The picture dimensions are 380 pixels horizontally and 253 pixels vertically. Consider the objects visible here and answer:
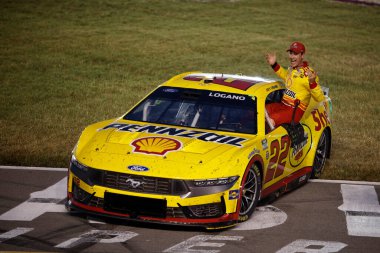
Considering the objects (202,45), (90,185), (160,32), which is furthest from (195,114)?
(160,32)

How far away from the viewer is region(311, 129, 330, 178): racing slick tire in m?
11.9

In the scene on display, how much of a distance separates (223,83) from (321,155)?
1.98 metres

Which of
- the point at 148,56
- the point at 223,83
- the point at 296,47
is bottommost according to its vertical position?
the point at 148,56

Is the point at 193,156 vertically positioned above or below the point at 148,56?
above

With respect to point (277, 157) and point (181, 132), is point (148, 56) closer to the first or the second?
point (277, 157)

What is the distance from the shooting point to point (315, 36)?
86.3 ft

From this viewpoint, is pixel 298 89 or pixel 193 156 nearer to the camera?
pixel 193 156

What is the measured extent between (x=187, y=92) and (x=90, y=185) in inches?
81.9

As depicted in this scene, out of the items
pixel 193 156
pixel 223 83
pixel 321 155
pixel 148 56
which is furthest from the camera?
pixel 148 56

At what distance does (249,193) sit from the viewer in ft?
31.7

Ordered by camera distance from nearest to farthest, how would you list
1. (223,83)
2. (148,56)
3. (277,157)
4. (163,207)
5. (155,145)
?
(163,207), (155,145), (277,157), (223,83), (148,56)

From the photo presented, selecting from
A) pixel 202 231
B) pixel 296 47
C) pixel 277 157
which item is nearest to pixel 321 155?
pixel 296 47

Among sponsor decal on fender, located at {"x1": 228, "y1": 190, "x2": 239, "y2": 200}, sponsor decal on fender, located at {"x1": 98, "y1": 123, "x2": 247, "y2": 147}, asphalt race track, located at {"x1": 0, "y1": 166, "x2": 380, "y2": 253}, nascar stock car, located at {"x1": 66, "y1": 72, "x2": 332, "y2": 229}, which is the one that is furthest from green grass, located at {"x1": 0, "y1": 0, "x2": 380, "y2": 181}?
sponsor decal on fender, located at {"x1": 228, "y1": 190, "x2": 239, "y2": 200}

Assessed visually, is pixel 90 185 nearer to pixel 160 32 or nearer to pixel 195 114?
pixel 195 114
